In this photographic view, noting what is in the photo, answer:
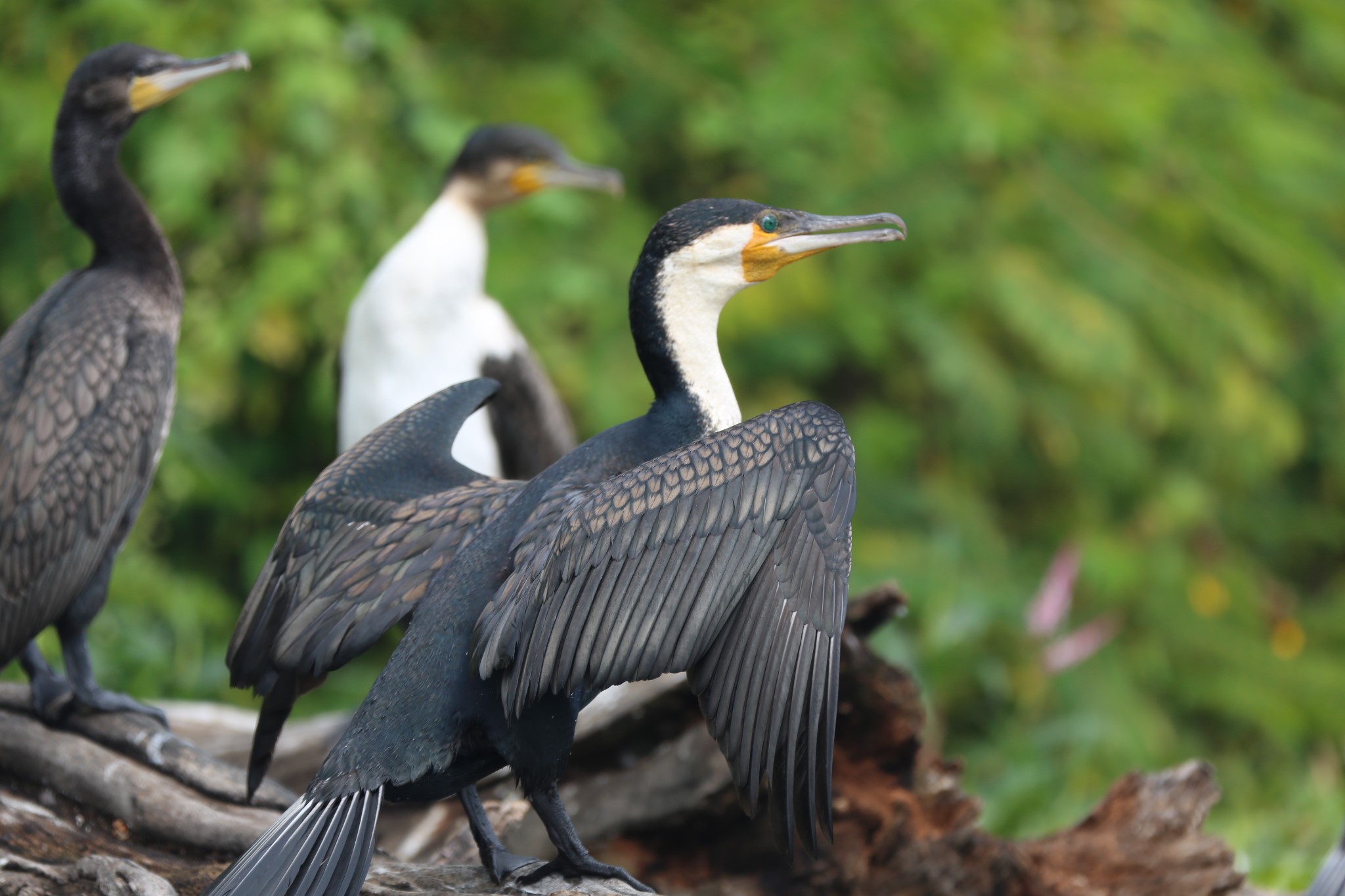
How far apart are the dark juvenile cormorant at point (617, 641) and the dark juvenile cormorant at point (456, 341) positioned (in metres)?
2.10

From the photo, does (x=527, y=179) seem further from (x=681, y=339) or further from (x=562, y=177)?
(x=681, y=339)

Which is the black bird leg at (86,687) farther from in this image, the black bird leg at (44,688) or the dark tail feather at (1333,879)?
the dark tail feather at (1333,879)

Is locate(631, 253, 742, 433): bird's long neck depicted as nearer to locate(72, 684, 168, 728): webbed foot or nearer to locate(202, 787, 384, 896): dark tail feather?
locate(202, 787, 384, 896): dark tail feather

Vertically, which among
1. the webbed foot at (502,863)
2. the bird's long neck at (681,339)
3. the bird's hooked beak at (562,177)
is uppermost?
the bird's long neck at (681,339)

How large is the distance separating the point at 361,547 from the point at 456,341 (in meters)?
1.99

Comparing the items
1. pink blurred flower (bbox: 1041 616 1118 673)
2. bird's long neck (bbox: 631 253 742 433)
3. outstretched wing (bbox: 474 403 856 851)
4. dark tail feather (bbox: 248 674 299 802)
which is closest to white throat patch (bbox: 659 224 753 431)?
bird's long neck (bbox: 631 253 742 433)

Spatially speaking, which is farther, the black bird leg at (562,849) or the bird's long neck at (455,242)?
the bird's long neck at (455,242)

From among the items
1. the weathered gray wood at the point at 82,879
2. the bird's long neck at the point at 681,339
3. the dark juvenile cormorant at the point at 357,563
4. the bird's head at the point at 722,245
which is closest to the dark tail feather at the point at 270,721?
the dark juvenile cormorant at the point at 357,563

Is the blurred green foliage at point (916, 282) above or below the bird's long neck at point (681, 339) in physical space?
below

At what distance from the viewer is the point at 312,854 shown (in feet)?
8.25

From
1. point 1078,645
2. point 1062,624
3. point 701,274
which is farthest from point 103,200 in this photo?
point 1062,624

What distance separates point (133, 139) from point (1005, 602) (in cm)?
401

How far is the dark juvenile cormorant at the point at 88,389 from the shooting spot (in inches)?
140

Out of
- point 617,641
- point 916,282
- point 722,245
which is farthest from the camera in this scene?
point 916,282
